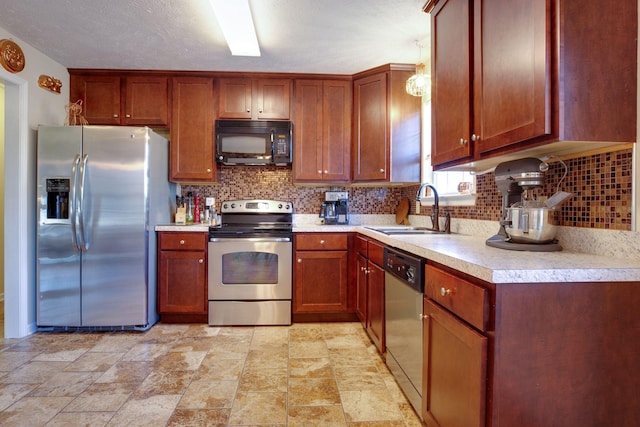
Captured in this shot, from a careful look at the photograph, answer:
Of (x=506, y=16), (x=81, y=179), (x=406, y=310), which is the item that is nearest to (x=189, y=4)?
(x=81, y=179)

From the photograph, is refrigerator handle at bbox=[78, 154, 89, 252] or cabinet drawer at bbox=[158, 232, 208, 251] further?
cabinet drawer at bbox=[158, 232, 208, 251]

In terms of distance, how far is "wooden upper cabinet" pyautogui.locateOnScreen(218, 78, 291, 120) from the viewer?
3021 millimetres

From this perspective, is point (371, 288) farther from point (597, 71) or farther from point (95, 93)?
point (95, 93)

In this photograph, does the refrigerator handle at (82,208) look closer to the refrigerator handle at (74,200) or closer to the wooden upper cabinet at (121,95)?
the refrigerator handle at (74,200)

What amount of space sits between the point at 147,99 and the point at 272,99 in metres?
1.15

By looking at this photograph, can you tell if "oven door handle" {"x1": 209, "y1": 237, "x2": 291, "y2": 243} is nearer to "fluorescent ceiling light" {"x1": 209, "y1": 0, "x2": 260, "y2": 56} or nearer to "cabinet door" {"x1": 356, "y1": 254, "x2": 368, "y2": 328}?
"cabinet door" {"x1": 356, "y1": 254, "x2": 368, "y2": 328}

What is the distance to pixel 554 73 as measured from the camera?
1.06 meters

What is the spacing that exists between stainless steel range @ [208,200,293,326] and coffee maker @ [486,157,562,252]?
5.67ft

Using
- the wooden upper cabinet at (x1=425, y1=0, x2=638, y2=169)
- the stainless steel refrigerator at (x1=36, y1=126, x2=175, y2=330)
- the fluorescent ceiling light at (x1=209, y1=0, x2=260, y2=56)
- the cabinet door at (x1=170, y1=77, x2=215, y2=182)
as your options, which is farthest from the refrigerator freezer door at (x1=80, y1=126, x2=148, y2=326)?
the wooden upper cabinet at (x1=425, y1=0, x2=638, y2=169)

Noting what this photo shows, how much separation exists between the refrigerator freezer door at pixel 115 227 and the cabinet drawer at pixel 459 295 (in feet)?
7.46

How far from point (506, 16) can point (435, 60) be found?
1.99 feet

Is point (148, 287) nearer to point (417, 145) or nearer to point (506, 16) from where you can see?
point (417, 145)

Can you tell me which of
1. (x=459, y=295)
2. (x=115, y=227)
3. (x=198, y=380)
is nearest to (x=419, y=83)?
(x=459, y=295)

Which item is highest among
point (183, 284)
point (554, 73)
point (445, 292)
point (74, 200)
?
point (554, 73)
